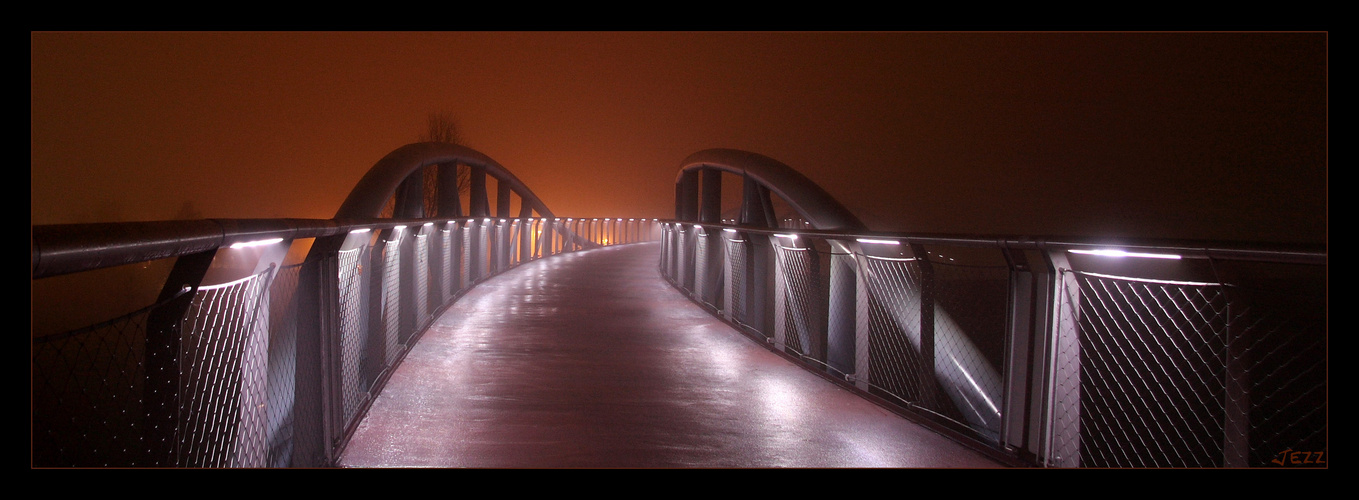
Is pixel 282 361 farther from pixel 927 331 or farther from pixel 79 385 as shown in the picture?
pixel 927 331

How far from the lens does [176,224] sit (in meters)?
1.79

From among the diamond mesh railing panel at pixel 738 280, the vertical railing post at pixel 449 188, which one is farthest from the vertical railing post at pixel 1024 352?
the vertical railing post at pixel 449 188

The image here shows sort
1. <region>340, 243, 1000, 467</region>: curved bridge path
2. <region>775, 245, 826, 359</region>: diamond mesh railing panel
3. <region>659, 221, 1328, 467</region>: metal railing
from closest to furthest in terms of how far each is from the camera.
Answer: <region>659, 221, 1328, 467</region>: metal railing, <region>340, 243, 1000, 467</region>: curved bridge path, <region>775, 245, 826, 359</region>: diamond mesh railing panel

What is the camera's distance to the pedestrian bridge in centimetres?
204

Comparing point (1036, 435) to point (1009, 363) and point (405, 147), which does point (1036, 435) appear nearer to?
point (1009, 363)

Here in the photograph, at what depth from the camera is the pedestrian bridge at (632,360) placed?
2.04 meters

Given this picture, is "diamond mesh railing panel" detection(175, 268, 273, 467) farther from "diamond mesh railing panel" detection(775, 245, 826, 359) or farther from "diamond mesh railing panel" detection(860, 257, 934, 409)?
"diamond mesh railing panel" detection(775, 245, 826, 359)

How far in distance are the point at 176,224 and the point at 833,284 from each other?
4.25m

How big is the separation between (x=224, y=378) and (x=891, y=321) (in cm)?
357

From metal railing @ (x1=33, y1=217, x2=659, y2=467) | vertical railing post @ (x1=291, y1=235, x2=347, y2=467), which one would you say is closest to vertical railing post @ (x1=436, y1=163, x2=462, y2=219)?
metal railing @ (x1=33, y1=217, x2=659, y2=467)

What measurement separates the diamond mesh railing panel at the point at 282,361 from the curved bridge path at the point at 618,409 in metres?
0.32

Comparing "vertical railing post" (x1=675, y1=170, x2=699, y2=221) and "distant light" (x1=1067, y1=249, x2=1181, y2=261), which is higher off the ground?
"vertical railing post" (x1=675, y1=170, x2=699, y2=221)

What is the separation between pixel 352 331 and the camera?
12.6ft

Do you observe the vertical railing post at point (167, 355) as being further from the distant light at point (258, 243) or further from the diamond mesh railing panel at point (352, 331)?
the diamond mesh railing panel at point (352, 331)
